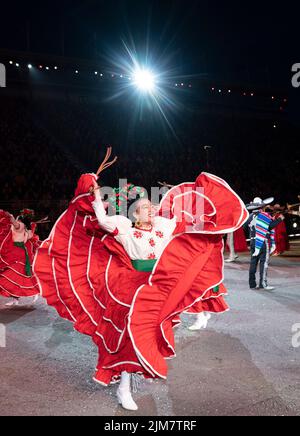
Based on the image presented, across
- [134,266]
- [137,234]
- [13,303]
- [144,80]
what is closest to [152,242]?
[137,234]

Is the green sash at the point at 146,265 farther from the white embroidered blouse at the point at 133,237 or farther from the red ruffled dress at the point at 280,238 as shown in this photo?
the red ruffled dress at the point at 280,238

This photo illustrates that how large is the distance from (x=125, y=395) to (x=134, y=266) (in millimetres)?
1104

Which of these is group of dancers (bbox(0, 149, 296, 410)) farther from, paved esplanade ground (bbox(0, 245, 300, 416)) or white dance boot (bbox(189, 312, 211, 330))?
white dance boot (bbox(189, 312, 211, 330))

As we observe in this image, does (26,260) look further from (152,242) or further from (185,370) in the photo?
(152,242)

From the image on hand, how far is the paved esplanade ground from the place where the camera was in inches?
137

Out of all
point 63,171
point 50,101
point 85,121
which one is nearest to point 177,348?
point 63,171

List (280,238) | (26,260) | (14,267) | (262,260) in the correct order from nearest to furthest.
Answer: (14,267), (26,260), (262,260), (280,238)

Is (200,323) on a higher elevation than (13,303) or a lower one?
higher

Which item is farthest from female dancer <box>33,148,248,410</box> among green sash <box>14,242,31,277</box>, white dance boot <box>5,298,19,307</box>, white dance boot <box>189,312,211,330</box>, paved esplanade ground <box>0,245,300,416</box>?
white dance boot <box>5,298,19,307</box>

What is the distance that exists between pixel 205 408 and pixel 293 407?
0.71 metres

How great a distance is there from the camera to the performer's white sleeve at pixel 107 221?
12.4 feet

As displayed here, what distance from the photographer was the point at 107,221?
3.79 meters

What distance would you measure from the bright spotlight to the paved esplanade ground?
69.6 ft

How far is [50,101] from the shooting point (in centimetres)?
2423
